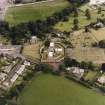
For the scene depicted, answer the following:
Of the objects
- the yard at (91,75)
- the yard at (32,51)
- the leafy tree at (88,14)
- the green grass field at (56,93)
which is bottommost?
the green grass field at (56,93)

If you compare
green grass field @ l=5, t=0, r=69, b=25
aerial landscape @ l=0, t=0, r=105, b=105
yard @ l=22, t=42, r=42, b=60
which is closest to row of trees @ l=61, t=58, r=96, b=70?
aerial landscape @ l=0, t=0, r=105, b=105

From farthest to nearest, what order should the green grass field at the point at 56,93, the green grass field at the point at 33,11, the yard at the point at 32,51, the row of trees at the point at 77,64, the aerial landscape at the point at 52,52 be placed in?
the green grass field at the point at 33,11
the yard at the point at 32,51
the row of trees at the point at 77,64
the aerial landscape at the point at 52,52
the green grass field at the point at 56,93

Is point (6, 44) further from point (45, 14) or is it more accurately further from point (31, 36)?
point (45, 14)

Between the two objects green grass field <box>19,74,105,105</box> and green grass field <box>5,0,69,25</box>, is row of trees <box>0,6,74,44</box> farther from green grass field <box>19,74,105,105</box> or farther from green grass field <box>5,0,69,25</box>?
green grass field <box>19,74,105,105</box>

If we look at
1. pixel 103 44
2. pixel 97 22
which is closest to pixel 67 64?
pixel 103 44

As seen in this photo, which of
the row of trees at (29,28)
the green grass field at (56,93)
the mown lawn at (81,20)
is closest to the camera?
the green grass field at (56,93)

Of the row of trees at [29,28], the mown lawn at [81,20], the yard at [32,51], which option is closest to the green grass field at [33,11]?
the row of trees at [29,28]

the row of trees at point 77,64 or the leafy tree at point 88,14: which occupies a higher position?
the leafy tree at point 88,14

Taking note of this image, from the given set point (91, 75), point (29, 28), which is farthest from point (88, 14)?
point (91, 75)

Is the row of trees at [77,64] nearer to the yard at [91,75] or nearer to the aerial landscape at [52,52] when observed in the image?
the aerial landscape at [52,52]
